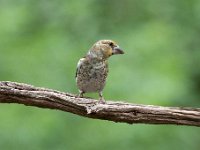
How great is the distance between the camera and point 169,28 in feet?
30.3

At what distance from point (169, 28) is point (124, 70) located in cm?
160

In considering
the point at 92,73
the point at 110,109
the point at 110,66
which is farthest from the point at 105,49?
the point at 110,66

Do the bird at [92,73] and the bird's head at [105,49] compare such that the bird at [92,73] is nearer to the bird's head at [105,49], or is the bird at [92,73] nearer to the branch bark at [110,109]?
the bird's head at [105,49]

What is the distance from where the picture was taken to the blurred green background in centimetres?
732

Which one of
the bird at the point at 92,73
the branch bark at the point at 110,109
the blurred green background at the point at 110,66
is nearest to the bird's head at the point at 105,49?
the bird at the point at 92,73

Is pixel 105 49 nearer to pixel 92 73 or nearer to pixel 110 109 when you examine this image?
pixel 92 73

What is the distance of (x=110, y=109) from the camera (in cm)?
535

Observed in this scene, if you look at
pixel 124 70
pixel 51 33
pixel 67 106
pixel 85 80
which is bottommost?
pixel 67 106

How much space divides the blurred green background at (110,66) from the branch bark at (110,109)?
1835 mm

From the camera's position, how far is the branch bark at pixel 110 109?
5324mm

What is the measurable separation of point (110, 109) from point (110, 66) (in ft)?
8.46

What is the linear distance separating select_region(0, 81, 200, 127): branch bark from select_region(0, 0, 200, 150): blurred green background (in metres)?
1.84

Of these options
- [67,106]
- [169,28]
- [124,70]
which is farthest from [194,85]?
[67,106]

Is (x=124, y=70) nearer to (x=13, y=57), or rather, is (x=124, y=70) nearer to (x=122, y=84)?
(x=122, y=84)
